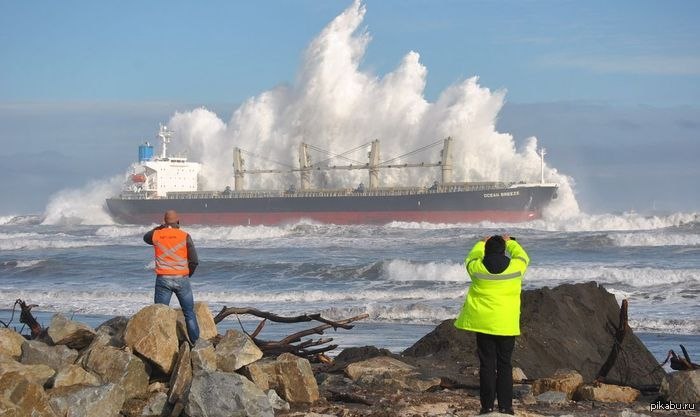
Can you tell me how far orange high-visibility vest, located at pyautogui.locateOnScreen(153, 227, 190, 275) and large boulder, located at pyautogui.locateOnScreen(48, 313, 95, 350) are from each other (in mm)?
650

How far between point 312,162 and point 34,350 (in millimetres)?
56499

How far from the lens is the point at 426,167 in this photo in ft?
196

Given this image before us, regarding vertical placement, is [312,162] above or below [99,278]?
above

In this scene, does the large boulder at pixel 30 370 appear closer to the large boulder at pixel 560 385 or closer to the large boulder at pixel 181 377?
the large boulder at pixel 181 377

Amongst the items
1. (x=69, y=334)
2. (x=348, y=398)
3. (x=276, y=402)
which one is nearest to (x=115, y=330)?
(x=69, y=334)

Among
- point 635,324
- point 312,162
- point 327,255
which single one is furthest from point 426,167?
point 635,324

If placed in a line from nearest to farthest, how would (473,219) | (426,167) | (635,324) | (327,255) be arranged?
(635,324) < (327,255) < (473,219) < (426,167)

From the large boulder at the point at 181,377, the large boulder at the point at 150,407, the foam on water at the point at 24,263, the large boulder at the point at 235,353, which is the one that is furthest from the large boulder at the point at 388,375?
the foam on water at the point at 24,263

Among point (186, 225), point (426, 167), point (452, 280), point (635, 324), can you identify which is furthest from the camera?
point (426, 167)

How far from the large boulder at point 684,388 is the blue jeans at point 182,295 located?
9.04 feet

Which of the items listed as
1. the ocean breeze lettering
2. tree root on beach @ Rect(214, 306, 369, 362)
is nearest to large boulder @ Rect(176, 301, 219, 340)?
tree root on beach @ Rect(214, 306, 369, 362)

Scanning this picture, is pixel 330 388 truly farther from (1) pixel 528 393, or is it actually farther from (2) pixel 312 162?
(2) pixel 312 162

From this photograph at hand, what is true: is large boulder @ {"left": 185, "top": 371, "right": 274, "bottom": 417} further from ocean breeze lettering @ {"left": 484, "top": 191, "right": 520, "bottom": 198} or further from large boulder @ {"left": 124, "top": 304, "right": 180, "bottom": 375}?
ocean breeze lettering @ {"left": 484, "top": 191, "right": 520, "bottom": 198}

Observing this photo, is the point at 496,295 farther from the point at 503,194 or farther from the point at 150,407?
the point at 503,194
